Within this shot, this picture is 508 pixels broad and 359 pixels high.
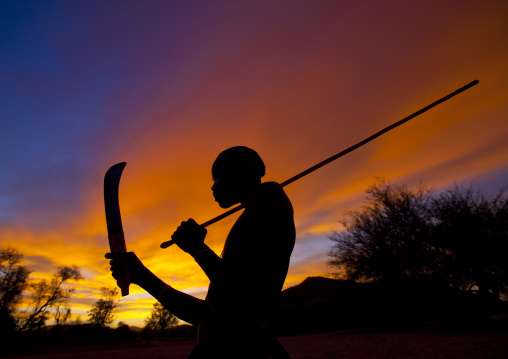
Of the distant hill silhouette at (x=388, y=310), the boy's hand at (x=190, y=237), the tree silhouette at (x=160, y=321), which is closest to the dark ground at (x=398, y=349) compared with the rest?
the distant hill silhouette at (x=388, y=310)

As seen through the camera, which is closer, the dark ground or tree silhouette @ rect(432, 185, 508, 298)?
the dark ground

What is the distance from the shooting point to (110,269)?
1.49m

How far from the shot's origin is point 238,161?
162 centimetres

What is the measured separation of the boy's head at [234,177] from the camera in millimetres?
1563

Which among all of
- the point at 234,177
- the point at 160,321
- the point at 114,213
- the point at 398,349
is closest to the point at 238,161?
the point at 234,177

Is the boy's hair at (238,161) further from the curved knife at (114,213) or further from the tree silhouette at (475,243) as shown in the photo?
the tree silhouette at (475,243)

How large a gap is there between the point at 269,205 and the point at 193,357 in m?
0.77

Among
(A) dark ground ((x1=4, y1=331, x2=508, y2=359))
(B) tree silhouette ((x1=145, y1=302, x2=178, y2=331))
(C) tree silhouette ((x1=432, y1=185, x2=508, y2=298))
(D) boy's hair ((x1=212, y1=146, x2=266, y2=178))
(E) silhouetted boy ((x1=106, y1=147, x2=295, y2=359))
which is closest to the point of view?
(E) silhouetted boy ((x1=106, y1=147, x2=295, y2=359))

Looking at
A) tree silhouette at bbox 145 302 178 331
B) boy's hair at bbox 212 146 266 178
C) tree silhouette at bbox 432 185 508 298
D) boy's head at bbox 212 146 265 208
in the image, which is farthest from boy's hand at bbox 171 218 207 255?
tree silhouette at bbox 145 302 178 331

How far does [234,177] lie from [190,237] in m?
0.47

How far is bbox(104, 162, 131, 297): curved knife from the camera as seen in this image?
1.58 m

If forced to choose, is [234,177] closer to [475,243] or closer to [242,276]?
[242,276]

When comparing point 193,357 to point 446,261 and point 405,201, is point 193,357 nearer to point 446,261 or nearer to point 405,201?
point 446,261

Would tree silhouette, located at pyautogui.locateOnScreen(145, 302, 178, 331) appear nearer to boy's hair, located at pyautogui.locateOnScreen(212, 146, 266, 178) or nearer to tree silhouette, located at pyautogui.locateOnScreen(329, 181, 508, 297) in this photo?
tree silhouette, located at pyautogui.locateOnScreen(329, 181, 508, 297)
